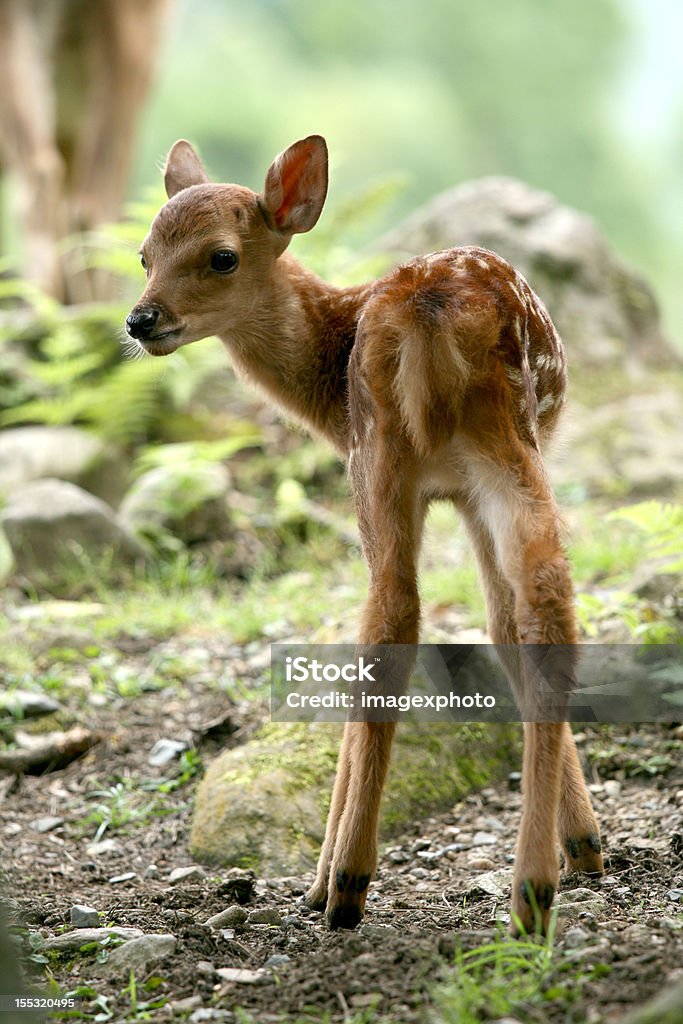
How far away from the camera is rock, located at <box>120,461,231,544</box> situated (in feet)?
23.8

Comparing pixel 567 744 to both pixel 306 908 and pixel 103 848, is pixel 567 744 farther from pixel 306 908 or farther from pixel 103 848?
pixel 103 848

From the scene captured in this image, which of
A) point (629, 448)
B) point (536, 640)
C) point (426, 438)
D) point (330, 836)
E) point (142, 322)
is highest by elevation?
point (629, 448)

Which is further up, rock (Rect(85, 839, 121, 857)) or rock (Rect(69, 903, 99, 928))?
rock (Rect(85, 839, 121, 857))

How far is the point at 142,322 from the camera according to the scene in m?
3.90

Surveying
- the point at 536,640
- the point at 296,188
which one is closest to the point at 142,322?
the point at 296,188

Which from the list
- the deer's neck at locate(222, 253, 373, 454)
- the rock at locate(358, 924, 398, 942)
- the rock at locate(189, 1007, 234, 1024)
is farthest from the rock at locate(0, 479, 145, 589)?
the rock at locate(189, 1007, 234, 1024)

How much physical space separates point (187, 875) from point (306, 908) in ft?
1.70

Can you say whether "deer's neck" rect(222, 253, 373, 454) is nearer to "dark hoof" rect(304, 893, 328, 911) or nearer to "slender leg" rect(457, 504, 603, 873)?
"slender leg" rect(457, 504, 603, 873)

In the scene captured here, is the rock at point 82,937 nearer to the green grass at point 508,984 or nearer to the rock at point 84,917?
the rock at point 84,917

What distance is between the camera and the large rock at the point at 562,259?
9.12 m

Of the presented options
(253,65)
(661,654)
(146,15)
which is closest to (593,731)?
(661,654)

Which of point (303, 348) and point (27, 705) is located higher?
point (303, 348)

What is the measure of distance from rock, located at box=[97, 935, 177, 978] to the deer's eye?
6.83 ft

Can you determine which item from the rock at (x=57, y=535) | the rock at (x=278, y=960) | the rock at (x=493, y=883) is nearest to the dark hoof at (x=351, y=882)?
the rock at (x=278, y=960)
